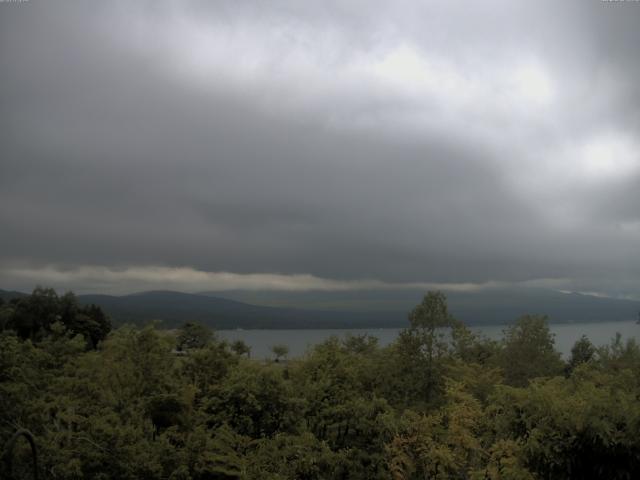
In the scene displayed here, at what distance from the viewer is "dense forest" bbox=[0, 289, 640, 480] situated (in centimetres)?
1316

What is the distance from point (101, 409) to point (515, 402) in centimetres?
1163

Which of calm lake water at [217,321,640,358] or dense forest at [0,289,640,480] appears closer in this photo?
dense forest at [0,289,640,480]

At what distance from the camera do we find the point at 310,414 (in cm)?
1897

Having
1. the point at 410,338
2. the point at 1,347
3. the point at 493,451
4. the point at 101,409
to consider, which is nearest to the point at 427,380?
the point at 410,338

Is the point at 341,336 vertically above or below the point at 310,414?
above

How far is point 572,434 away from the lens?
13.1 meters

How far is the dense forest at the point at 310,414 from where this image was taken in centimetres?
1316

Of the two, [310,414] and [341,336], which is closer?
[310,414]

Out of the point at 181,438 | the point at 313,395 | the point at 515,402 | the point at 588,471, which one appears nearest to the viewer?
the point at 588,471

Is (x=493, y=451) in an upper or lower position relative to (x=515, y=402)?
lower

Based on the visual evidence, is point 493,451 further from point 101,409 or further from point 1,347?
point 1,347

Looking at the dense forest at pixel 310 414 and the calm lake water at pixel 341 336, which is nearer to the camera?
the dense forest at pixel 310 414

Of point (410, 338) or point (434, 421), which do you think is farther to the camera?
point (410, 338)

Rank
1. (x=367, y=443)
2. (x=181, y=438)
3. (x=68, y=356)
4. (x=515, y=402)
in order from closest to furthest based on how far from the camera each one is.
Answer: (x=515, y=402) < (x=181, y=438) < (x=367, y=443) < (x=68, y=356)
